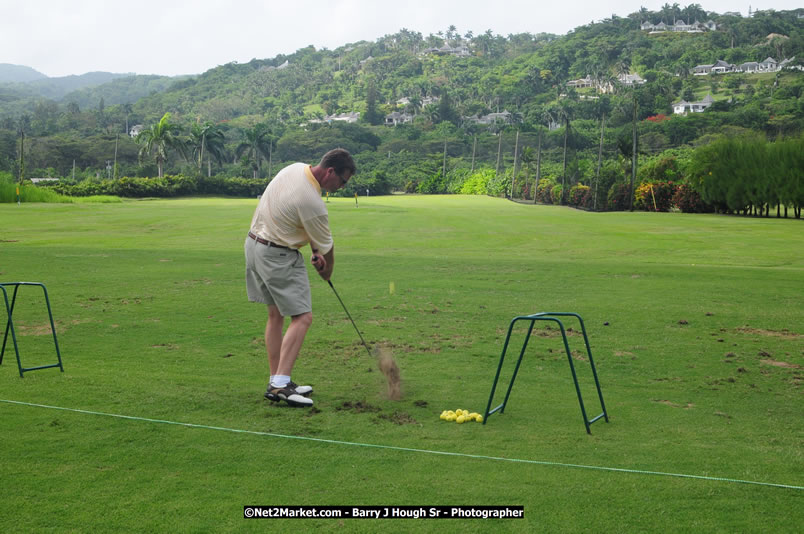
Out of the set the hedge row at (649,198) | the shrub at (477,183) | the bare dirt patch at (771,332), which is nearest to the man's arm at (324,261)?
the bare dirt patch at (771,332)

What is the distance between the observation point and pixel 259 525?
4.79m

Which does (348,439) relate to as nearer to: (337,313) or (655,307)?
(337,313)

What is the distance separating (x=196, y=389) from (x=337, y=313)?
613 cm

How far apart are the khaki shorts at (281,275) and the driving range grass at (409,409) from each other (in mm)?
1115

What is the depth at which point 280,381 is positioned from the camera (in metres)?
7.67

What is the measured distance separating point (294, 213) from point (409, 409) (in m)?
2.46

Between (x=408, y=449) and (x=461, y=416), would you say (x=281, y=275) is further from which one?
(x=408, y=449)

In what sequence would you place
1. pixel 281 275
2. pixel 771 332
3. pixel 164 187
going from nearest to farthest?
pixel 281 275
pixel 771 332
pixel 164 187

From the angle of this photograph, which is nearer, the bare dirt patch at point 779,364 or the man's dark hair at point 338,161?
the man's dark hair at point 338,161

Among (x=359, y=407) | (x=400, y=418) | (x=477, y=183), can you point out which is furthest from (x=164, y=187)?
(x=400, y=418)

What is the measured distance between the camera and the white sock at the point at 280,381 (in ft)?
25.2

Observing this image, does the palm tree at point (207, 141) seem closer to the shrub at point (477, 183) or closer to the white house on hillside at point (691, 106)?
the shrub at point (477, 183)

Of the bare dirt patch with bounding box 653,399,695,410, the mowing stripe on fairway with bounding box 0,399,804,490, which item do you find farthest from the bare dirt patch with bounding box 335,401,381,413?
the bare dirt patch with bounding box 653,399,695,410

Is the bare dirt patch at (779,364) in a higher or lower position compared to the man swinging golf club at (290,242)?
lower
